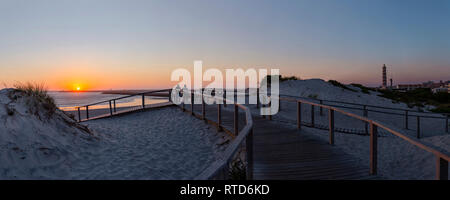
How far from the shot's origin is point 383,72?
5591 centimetres

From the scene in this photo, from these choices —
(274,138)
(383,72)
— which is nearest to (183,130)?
(274,138)

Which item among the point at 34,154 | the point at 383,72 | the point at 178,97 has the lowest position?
the point at 34,154

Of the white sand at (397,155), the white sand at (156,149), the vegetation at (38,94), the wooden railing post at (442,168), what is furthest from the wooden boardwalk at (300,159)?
the vegetation at (38,94)

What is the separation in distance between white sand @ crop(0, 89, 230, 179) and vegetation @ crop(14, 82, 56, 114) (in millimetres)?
180

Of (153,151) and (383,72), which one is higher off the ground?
(383,72)

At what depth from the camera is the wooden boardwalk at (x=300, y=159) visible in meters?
3.50

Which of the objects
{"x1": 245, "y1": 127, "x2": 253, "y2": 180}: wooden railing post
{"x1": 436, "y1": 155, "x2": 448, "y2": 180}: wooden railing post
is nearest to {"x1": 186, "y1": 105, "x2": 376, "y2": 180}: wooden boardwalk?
{"x1": 245, "y1": 127, "x2": 253, "y2": 180}: wooden railing post

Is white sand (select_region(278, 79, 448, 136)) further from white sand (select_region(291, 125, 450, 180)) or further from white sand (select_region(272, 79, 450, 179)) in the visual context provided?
white sand (select_region(291, 125, 450, 180))

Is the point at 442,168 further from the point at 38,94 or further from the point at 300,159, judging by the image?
the point at 38,94

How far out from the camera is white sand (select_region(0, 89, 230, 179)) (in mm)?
4352

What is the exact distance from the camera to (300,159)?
4.14 metres
